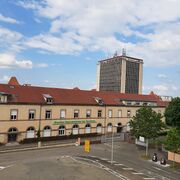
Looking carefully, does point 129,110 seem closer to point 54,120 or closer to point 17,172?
point 54,120

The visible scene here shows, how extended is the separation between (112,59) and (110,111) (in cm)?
12399

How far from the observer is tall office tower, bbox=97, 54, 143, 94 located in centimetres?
18125

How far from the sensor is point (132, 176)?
108ft

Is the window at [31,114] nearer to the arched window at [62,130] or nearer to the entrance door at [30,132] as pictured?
the entrance door at [30,132]

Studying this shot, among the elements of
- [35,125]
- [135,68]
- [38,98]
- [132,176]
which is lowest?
[132,176]

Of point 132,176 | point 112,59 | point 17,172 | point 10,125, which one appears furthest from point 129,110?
point 112,59

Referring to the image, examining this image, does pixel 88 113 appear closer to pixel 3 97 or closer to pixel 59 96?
pixel 59 96

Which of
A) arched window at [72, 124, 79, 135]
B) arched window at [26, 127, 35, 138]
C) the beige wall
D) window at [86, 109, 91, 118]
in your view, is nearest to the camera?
the beige wall

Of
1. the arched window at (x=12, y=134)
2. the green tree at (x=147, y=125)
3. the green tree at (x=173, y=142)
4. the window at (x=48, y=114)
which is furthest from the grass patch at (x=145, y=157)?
the arched window at (x=12, y=134)

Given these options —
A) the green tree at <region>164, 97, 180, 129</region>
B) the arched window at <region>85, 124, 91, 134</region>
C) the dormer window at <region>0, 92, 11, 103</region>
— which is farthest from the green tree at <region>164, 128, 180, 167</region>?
the dormer window at <region>0, 92, 11, 103</region>

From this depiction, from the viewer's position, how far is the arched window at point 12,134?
168 ft

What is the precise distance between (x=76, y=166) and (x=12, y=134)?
20095 mm

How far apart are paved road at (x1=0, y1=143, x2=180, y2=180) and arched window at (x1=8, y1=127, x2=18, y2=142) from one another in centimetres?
710

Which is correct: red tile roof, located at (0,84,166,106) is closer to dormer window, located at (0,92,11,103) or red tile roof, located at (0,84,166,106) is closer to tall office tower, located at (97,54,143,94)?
dormer window, located at (0,92,11,103)
